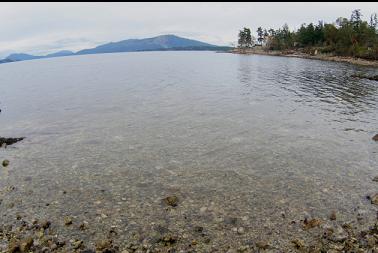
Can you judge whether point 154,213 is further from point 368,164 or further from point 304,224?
point 368,164

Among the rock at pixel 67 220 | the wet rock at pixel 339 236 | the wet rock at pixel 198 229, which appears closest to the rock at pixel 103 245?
the rock at pixel 67 220

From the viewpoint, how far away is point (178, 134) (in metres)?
32.5

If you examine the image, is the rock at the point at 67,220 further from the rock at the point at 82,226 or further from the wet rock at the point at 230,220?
the wet rock at the point at 230,220

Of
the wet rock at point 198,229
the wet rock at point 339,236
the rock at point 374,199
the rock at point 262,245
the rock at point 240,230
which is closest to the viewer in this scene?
the rock at point 262,245

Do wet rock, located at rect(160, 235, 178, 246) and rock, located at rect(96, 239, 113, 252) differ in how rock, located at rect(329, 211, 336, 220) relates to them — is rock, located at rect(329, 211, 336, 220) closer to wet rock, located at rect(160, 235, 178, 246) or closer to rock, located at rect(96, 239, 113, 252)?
wet rock, located at rect(160, 235, 178, 246)

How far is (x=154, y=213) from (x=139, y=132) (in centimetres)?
1750

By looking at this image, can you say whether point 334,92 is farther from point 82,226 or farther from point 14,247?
point 14,247

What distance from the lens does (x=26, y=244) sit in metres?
14.1

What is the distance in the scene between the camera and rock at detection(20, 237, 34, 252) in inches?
549

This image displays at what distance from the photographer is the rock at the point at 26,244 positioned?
1395 centimetres

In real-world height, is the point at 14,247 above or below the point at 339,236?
above

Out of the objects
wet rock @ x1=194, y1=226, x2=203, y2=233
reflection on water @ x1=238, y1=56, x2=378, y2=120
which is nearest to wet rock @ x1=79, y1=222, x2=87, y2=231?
wet rock @ x1=194, y1=226, x2=203, y2=233

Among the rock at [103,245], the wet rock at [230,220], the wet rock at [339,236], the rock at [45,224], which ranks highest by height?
the rock at [45,224]

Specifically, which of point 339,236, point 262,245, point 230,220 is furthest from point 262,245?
point 339,236
